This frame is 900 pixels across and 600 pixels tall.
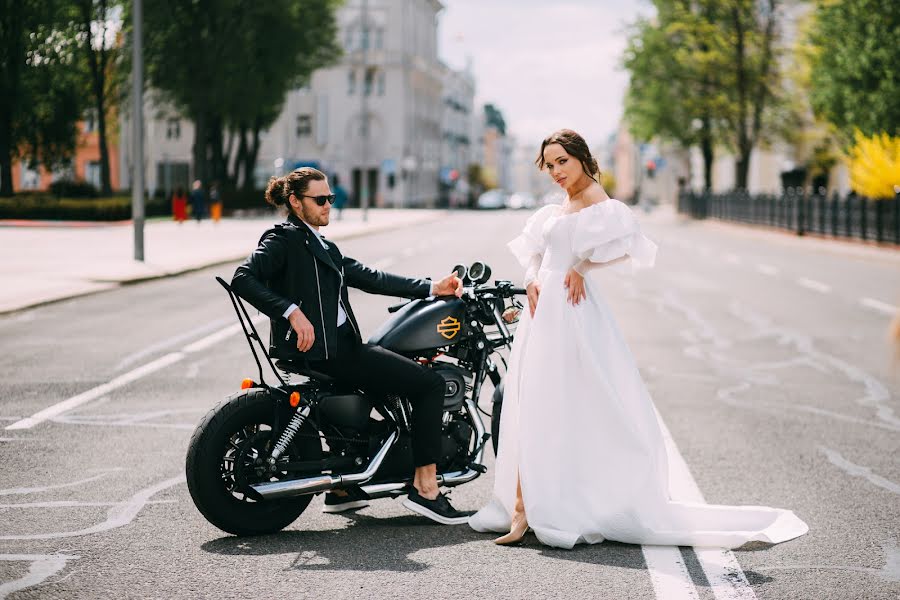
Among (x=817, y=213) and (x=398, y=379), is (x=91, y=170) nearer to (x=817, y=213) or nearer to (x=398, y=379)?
(x=817, y=213)

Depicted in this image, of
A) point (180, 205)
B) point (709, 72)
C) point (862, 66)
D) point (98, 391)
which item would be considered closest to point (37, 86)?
point (180, 205)

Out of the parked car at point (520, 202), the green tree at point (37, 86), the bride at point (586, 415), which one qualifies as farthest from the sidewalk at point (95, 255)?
the parked car at point (520, 202)

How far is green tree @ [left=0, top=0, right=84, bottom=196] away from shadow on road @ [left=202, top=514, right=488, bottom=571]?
40.9 m

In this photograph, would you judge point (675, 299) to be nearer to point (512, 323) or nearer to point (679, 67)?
point (512, 323)

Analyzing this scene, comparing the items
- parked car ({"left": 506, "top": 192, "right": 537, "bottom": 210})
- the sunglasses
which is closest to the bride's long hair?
the sunglasses

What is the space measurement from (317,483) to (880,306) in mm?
14083

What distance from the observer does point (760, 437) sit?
7938mm

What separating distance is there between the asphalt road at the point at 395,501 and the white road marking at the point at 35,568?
0.04ft

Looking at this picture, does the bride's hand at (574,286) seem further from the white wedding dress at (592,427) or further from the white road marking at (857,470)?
the white road marking at (857,470)

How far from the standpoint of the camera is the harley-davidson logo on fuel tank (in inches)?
218

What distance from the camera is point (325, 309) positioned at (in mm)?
5309

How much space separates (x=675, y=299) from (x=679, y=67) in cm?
4511

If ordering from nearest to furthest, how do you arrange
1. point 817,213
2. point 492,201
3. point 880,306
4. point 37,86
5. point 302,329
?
1. point 302,329
2. point 880,306
3. point 817,213
4. point 37,86
5. point 492,201

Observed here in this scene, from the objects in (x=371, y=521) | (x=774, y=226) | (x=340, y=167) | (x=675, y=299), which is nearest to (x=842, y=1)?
(x=774, y=226)
